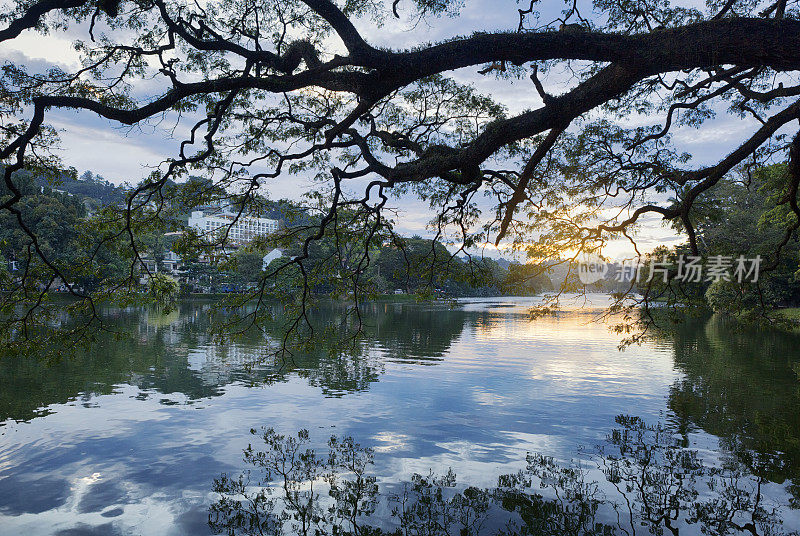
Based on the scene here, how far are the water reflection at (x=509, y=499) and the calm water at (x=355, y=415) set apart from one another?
22 centimetres

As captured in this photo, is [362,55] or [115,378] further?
[115,378]

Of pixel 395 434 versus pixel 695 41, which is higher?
pixel 695 41

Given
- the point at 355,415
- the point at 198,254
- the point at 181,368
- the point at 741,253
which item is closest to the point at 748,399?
the point at 741,253

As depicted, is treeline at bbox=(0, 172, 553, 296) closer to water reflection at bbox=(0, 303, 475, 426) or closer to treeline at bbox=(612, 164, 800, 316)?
water reflection at bbox=(0, 303, 475, 426)

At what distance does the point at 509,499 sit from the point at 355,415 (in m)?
5.40

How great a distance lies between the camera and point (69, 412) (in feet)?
39.5

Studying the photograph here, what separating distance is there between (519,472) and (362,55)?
22.6 ft

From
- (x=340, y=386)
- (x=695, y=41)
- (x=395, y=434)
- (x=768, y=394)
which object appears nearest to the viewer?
(x=695, y=41)

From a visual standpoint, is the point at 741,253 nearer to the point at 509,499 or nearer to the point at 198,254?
the point at 509,499

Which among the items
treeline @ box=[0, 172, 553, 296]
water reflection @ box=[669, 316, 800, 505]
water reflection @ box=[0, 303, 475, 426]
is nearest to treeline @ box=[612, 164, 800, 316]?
water reflection @ box=[669, 316, 800, 505]

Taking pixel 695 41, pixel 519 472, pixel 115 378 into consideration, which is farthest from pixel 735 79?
pixel 115 378

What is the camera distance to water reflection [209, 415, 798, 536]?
6.48m

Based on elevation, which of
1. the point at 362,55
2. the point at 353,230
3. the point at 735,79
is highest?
the point at 735,79

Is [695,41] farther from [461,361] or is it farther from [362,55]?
[461,361]
